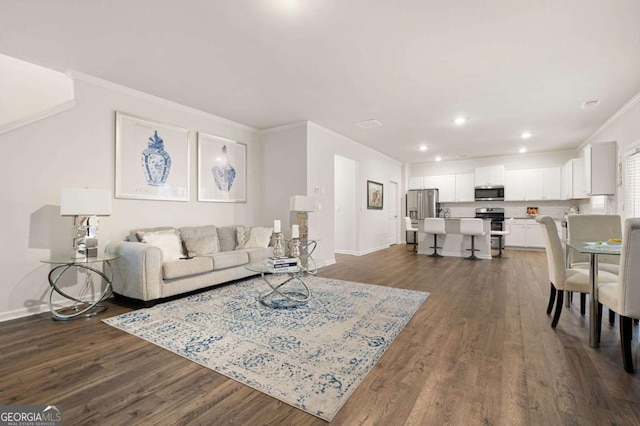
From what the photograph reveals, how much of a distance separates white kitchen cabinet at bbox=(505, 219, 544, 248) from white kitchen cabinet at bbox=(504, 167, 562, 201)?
68 centimetres

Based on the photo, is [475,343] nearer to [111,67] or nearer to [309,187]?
[309,187]

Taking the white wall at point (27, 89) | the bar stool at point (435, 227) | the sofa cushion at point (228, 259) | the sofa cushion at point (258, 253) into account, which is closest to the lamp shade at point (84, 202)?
the white wall at point (27, 89)

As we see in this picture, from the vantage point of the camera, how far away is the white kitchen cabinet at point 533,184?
7.76 meters

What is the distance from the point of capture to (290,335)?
8.18 feet

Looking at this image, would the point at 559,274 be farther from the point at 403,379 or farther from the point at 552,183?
the point at 552,183

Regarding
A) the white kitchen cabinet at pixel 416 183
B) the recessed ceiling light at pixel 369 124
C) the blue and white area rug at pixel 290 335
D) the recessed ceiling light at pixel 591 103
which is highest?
the recessed ceiling light at pixel 369 124

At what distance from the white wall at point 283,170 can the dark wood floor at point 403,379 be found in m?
3.12

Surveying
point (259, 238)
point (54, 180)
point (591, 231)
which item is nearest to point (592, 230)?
point (591, 231)

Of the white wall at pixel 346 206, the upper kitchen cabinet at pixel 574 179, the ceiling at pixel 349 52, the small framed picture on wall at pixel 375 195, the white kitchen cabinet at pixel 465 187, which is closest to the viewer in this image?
the ceiling at pixel 349 52

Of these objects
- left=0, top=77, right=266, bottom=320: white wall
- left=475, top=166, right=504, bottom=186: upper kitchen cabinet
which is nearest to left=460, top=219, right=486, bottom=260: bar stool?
left=475, top=166, right=504, bottom=186: upper kitchen cabinet

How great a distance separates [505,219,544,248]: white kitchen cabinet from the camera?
311 inches

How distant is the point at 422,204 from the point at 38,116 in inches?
349

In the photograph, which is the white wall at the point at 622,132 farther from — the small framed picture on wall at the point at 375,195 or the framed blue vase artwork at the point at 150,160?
the framed blue vase artwork at the point at 150,160

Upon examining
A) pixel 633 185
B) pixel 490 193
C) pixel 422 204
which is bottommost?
pixel 422 204
